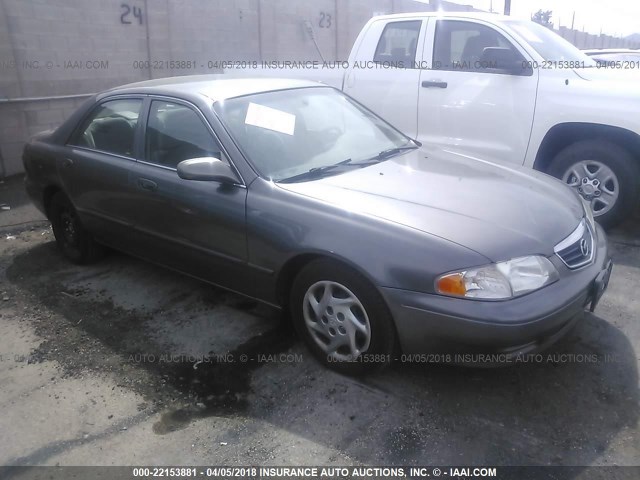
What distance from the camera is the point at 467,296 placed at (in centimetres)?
243

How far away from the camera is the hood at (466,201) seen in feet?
8.44

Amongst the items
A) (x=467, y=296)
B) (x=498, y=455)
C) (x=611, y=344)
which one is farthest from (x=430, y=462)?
(x=611, y=344)

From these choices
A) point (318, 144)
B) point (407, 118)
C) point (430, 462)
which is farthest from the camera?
point (407, 118)

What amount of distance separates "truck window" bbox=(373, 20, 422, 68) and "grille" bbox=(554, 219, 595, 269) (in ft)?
10.5

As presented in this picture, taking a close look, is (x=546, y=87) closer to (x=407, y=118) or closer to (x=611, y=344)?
(x=407, y=118)

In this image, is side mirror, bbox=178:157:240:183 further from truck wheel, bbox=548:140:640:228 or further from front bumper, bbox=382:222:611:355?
truck wheel, bbox=548:140:640:228

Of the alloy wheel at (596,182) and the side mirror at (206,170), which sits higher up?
the side mirror at (206,170)

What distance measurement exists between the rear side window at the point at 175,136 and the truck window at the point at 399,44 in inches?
115

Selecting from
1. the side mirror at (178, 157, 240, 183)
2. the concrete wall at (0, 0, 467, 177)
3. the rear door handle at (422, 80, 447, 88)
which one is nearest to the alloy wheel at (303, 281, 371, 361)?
the side mirror at (178, 157, 240, 183)

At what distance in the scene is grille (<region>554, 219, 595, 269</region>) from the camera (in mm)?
2705

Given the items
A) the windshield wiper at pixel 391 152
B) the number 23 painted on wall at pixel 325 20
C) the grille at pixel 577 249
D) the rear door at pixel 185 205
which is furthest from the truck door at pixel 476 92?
the number 23 painted on wall at pixel 325 20

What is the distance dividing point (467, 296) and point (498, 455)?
0.70 m

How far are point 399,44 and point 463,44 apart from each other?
0.71 meters

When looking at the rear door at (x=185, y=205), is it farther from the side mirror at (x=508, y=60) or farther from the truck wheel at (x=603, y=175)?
the truck wheel at (x=603, y=175)
